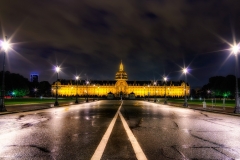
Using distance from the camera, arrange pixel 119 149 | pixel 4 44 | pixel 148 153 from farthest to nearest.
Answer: pixel 4 44, pixel 119 149, pixel 148 153

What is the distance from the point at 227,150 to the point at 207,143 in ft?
4.30

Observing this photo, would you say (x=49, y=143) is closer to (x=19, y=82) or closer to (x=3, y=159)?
(x=3, y=159)

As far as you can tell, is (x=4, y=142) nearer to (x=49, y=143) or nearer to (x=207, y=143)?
(x=49, y=143)

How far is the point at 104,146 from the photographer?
367 inches

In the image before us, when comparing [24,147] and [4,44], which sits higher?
[4,44]

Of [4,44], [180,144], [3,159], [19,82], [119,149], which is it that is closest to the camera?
[3,159]

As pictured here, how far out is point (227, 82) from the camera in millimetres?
127188

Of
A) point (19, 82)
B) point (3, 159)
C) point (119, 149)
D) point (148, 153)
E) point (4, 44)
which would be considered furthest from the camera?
point (19, 82)

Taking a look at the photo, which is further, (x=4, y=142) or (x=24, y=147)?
(x=4, y=142)

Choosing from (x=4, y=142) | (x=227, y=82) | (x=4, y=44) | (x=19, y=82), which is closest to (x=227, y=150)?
(x=4, y=142)

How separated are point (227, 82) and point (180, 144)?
127 m

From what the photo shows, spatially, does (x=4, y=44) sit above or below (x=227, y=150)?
above

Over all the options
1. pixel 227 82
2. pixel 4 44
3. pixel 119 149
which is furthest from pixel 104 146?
pixel 227 82

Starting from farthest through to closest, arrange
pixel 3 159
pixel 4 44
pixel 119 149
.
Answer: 1. pixel 4 44
2. pixel 119 149
3. pixel 3 159
